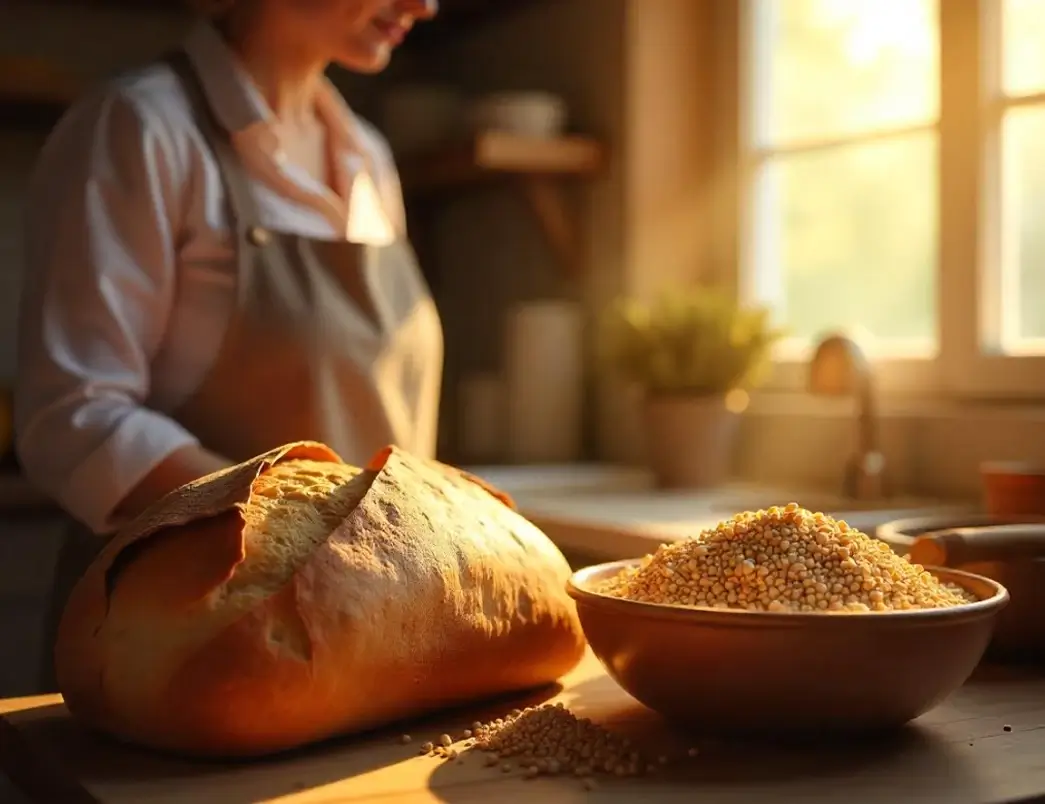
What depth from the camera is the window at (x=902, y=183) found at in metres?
1.97

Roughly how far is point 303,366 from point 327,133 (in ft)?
1.33

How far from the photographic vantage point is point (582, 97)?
8.73 ft

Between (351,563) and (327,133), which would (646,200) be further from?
(351,563)

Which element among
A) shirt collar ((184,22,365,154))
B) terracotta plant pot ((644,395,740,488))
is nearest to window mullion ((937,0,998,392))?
terracotta plant pot ((644,395,740,488))

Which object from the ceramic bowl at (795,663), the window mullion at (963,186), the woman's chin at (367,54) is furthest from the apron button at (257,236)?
the window mullion at (963,186)

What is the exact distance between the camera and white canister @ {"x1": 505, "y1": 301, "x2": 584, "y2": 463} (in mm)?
2545

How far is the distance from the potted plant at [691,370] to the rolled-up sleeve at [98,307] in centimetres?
96

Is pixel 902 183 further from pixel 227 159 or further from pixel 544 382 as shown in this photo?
pixel 227 159

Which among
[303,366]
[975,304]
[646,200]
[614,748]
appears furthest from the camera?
[646,200]

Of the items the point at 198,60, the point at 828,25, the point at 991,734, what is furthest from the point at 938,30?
the point at 991,734

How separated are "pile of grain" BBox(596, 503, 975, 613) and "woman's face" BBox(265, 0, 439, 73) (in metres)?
0.93

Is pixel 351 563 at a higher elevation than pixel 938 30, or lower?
lower

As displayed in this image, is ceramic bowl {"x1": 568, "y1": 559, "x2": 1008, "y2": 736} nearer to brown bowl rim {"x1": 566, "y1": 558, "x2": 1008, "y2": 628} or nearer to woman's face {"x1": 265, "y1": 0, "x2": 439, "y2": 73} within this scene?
brown bowl rim {"x1": 566, "y1": 558, "x2": 1008, "y2": 628}

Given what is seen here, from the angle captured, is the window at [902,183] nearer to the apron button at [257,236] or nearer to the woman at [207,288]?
the woman at [207,288]
